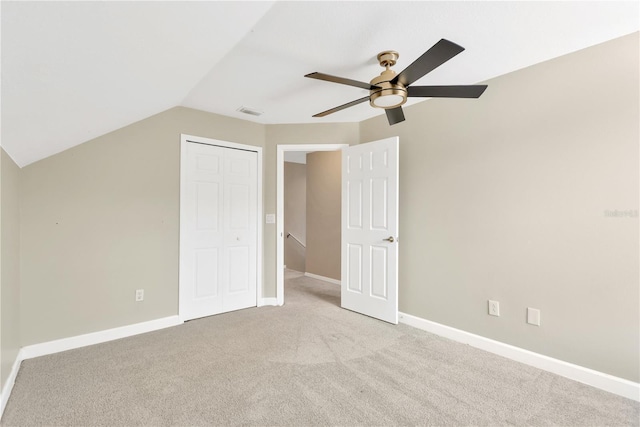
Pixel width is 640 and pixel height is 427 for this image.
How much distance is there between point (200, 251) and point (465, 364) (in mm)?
2824

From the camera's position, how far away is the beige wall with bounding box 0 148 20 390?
1.86 meters

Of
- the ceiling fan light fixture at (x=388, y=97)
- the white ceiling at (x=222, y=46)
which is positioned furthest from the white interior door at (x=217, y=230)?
the ceiling fan light fixture at (x=388, y=97)

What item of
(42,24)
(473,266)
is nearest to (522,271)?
(473,266)

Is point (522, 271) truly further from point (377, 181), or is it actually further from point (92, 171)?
point (92, 171)

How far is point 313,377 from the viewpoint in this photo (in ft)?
6.98

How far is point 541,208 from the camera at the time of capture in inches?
91.3

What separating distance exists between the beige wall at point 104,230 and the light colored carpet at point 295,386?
32cm

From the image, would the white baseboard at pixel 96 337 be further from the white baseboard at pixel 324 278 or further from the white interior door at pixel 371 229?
the white baseboard at pixel 324 278

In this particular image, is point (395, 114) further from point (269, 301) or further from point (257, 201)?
point (269, 301)

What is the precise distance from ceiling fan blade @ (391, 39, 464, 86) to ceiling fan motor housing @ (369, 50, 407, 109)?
4cm

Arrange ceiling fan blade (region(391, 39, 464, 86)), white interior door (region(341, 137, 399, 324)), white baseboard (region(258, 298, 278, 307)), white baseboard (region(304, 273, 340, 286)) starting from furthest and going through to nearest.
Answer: white baseboard (region(304, 273, 340, 286)) < white baseboard (region(258, 298, 278, 307)) < white interior door (region(341, 137, 399, 324)) < ceiling fan blade (region(391, 39, 464, 86))

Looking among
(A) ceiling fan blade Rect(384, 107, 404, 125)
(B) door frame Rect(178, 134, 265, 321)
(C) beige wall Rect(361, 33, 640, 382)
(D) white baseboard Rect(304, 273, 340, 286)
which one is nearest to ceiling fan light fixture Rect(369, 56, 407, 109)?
(A) ceiling fan blade Rect(384, 107, 404, 125)

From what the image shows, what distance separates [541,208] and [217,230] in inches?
126

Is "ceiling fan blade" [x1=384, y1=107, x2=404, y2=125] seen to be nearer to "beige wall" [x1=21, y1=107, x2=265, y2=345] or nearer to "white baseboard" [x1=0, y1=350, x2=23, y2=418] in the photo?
"beige wall" [x1=21, y1=107, x2=265, y2=345]
